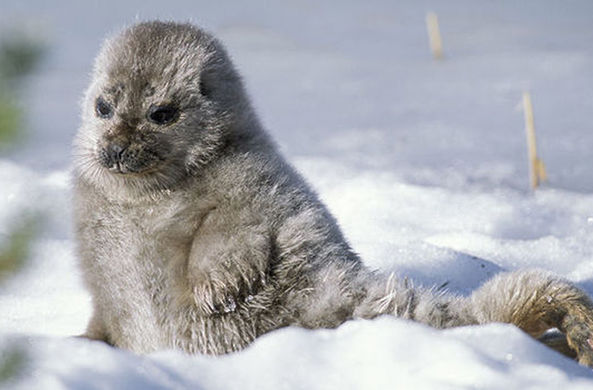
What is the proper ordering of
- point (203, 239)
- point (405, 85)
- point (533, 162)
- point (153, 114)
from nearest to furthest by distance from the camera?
point (203, 239) → point (153, 114) → point (533, 162) → point (405, 85)

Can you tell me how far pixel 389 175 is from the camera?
20.6 feet

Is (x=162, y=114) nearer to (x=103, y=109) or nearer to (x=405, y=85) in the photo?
(x=103, y=109)

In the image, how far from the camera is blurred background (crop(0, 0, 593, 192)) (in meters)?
6.92

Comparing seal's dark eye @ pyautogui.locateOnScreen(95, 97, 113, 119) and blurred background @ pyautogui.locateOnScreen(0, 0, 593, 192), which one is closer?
seal's dark eye @ pyautogui.locateOnScreen(95, 97, 113, 119)

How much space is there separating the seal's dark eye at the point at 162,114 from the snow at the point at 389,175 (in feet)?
1.65

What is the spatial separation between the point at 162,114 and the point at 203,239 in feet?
1.55

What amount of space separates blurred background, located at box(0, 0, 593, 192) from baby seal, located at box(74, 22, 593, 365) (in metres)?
2.31

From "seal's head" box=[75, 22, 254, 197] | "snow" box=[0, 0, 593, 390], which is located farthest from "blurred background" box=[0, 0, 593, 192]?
"seal's head" box=[75, 22, 254, 197]

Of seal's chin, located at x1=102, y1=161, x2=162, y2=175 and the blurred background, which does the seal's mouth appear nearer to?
seal's chin, located at x1=102, y1=161, x2=162, y2=175

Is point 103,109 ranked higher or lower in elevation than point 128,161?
higher

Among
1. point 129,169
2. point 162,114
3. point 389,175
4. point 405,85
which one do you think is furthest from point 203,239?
point 405,85

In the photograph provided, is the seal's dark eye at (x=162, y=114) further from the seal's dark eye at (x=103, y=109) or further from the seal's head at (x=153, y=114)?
the seal's dark eye at (x=103, y=109)

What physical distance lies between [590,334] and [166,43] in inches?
65.9

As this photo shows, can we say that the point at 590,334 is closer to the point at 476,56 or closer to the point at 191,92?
the point at 191,92
